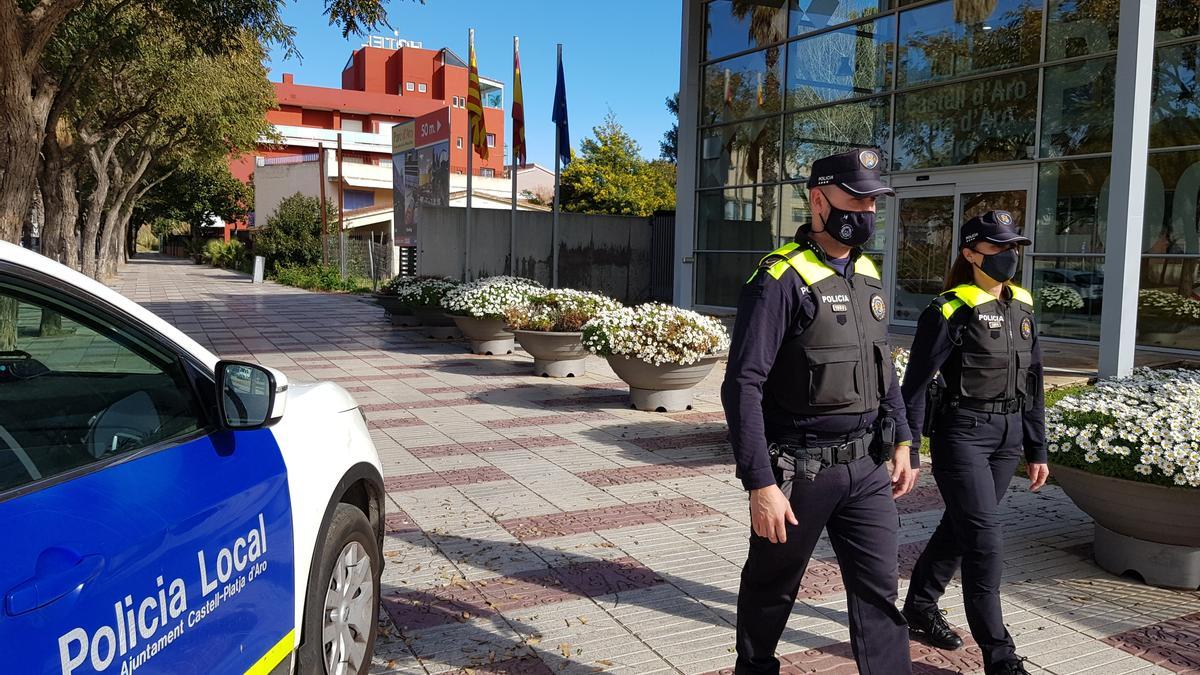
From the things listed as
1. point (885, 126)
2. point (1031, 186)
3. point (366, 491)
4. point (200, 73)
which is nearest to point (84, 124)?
point (200, 73)

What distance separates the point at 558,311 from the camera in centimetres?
1119

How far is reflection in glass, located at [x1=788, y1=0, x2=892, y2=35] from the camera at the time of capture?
48.7 ft

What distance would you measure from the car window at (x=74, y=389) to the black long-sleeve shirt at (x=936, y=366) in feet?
8.30

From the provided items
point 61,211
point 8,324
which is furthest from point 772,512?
point 61,211

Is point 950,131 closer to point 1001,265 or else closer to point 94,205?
point 1001,265

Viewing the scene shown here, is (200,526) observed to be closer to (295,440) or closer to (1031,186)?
(295,440)

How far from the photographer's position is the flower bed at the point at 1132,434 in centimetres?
410

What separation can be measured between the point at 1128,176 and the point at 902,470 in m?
7.82

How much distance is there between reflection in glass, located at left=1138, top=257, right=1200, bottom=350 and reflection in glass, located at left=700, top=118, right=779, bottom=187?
6754mm

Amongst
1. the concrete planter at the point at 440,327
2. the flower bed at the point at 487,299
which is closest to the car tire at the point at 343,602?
the flower bed at the point at 487,299

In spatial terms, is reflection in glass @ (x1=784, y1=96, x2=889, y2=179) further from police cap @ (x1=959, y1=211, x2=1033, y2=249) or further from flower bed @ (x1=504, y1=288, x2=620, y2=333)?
police cap @ (x1=959, y1=211, x2=1033, y2=249)

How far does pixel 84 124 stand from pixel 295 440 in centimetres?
2228

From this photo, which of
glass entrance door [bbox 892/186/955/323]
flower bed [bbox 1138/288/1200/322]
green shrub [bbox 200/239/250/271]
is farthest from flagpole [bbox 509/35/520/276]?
green shrub [bbox 200/239/250/271]

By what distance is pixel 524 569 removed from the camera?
15.1 ft
